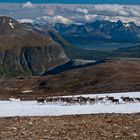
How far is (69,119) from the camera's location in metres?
22.2

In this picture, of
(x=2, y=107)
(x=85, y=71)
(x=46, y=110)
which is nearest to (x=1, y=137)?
(x=46, y=110)

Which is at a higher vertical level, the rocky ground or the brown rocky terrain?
the rocky ground

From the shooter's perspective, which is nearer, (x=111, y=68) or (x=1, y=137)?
(x=1, y=137)

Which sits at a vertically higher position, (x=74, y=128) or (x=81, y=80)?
(x=74, y=128)

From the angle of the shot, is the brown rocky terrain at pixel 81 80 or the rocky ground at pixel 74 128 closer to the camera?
the rocky ground at pixel 74 128

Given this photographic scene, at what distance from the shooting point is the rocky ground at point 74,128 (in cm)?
1683

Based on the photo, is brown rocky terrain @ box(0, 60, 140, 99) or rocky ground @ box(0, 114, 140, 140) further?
brown rocky terrain @ box(0, 60, 140, 99)

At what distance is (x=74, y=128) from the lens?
18.8 metres

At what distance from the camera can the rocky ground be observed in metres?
16.8

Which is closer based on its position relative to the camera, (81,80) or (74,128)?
(74,128)

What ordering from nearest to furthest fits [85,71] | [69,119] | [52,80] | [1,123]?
[1,123]
[69,119]
[52,80]
[85,71]

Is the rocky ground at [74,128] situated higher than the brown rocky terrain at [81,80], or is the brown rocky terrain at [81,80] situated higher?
the rocky ground at [74,128]

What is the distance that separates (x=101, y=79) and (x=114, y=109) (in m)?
129

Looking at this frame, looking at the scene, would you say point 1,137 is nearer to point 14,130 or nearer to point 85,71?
point 14,130
